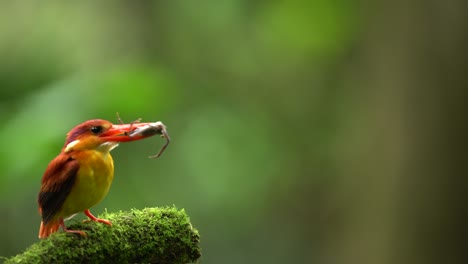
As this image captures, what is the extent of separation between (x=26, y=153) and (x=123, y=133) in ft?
10.8

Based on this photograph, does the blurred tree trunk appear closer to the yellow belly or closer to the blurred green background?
the blurred green background

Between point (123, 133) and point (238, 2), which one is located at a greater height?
point (238, 2)

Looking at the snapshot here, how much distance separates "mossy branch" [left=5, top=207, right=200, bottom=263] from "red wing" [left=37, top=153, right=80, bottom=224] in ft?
0.46

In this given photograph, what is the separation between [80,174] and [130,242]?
0.39 m

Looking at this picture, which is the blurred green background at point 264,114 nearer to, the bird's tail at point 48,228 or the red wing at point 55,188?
the bird's tail at point 48,228

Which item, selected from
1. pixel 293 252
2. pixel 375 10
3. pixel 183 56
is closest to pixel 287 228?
pixel 293 252

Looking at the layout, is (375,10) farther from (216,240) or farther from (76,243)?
(76,243)

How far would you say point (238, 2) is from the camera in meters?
10.7

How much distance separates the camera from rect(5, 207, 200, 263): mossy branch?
285cm

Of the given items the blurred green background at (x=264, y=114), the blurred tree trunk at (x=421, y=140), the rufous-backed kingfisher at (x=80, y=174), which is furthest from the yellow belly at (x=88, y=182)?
the blurred tree trunk at (x=421, y=140)

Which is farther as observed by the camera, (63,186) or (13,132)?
(13,132)

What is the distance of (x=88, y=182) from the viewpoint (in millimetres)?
3174

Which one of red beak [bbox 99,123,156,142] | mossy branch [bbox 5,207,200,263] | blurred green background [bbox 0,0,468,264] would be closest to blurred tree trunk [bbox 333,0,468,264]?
blurred green background [bbox 0,0,468,264]

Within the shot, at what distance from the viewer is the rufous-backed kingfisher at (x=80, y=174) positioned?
315cm
